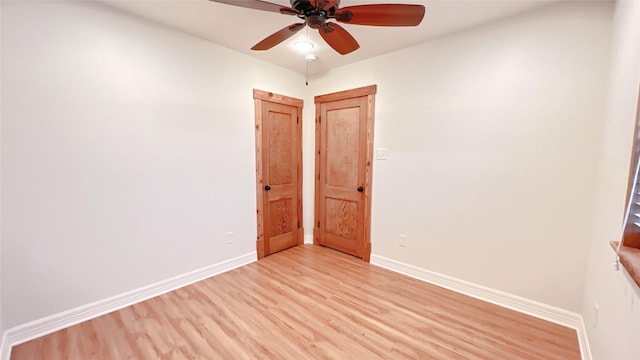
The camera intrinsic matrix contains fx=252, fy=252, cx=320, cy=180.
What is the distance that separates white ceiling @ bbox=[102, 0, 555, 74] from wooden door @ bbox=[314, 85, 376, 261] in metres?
0.62

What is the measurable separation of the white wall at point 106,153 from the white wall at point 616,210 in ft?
9.83

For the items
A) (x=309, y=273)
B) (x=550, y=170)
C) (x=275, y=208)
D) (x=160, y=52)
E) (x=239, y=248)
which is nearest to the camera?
(x=550, y=170)

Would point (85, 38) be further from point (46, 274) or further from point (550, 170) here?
point (550, 170)

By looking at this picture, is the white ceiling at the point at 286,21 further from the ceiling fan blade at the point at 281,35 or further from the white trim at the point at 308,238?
the white trim at the point at 308,238

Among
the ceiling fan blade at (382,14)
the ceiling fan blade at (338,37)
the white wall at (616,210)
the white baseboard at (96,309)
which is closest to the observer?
the white wall at (616,210)

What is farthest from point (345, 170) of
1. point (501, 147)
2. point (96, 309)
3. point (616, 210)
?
point (96, 309)

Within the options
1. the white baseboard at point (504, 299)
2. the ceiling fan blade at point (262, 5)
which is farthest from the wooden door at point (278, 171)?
the ceiling fan blade at point (262, 5)

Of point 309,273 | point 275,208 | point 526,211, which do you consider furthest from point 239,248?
Result: point 526,211

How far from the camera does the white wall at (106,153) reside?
1720 millimetres

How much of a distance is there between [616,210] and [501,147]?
0.92 m

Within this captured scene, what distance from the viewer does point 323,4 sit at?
4.61 feet

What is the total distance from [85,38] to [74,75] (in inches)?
11.9

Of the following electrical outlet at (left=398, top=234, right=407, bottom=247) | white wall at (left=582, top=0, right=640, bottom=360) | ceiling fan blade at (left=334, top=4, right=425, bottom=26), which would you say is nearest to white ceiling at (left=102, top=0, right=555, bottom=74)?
ceiling fan blade at (left=334, top=4, right=425, bottom=26)

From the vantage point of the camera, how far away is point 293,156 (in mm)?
3541
